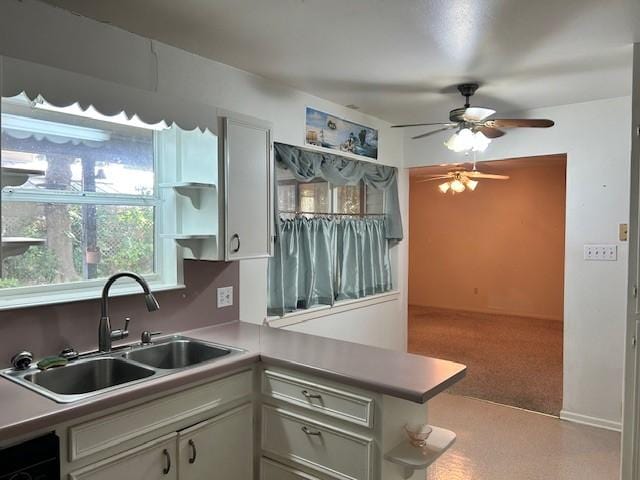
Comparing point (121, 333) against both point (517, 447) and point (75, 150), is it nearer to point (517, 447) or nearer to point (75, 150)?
point (75, 150)

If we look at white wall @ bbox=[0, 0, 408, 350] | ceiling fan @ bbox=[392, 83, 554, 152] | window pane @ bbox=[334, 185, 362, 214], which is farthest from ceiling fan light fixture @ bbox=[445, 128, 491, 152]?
window pane @ bbox=[334, 185, 362, 214]

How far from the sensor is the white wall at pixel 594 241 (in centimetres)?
341

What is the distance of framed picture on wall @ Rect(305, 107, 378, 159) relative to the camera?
3436 mm

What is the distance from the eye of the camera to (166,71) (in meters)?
2.47

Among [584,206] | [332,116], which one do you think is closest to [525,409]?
[584,206]

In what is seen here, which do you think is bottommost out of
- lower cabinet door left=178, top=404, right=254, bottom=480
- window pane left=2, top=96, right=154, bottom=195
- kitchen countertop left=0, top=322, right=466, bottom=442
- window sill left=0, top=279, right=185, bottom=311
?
lower cabinet door left=178, top=404, right=254, bottom=480

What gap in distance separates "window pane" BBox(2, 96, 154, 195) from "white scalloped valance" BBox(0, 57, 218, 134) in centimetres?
19

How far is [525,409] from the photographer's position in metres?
3.74

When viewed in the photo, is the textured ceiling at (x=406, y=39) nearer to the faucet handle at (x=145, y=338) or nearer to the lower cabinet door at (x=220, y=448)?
the faucet handle at (x=145, y=338)

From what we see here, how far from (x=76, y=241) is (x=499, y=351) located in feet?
15.6

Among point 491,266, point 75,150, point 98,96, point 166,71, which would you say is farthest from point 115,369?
point 491,266

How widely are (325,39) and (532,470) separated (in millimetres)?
2726

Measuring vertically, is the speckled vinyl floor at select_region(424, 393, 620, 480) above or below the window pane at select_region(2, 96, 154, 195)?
below

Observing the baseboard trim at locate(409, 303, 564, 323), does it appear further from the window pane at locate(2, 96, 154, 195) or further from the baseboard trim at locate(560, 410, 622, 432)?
the window pane at locate(2, 96, 154, 195)
